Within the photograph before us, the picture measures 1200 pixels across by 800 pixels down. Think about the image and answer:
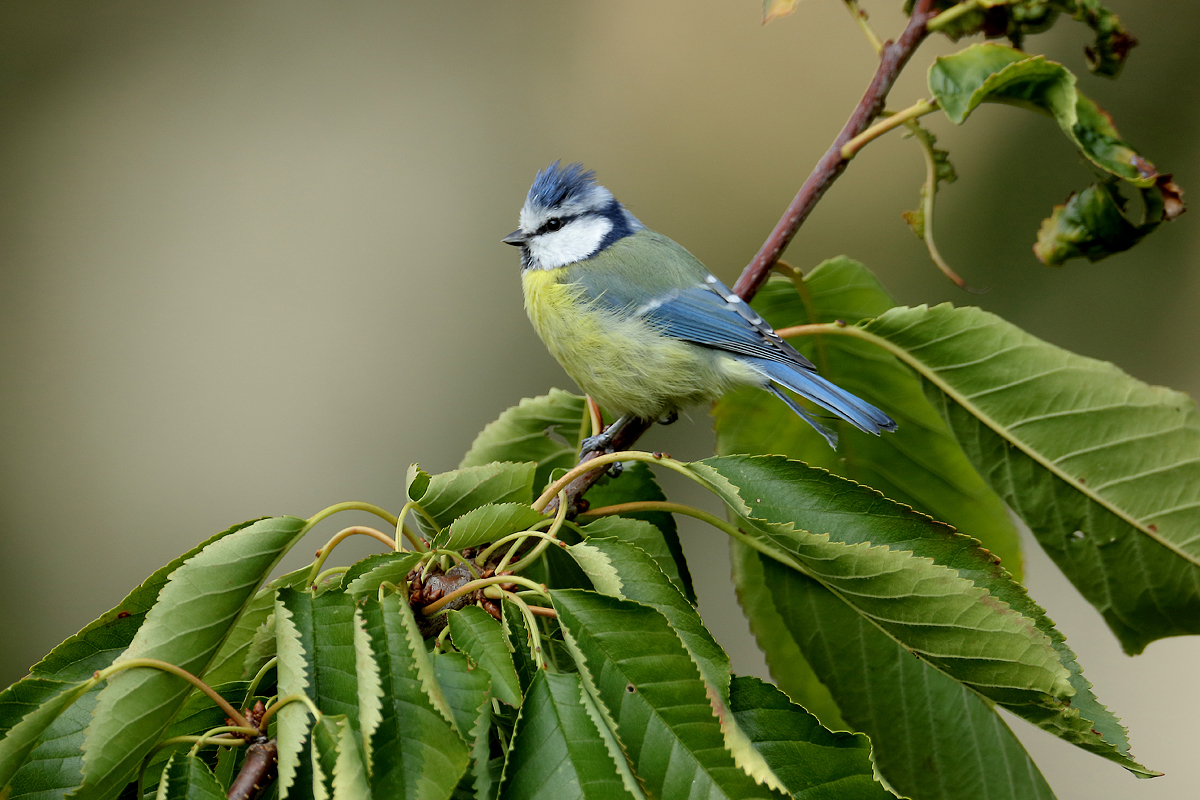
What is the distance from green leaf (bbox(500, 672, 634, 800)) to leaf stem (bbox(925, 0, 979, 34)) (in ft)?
2.53

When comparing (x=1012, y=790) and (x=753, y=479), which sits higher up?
(x=753, y=479)

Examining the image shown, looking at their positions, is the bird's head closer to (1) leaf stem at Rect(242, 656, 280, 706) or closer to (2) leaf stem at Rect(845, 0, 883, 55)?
(2) leaf stem at Rect(845, 0, 883, 55)

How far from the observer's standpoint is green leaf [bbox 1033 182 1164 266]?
87 centimetres

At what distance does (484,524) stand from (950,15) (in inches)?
28.0

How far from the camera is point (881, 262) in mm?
2295

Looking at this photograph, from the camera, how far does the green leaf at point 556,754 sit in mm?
498

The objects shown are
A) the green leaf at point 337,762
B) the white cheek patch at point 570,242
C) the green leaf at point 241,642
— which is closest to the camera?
the green leaf at point 337,762

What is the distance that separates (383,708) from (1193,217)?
8.12 ft

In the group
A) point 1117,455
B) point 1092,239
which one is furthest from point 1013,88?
point 1117,455

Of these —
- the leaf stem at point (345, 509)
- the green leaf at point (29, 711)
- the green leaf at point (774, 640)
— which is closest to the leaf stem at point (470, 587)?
the leaf stem at point (345, 509)

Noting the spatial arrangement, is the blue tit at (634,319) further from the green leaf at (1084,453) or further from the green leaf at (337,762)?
the green leaf at (337,762)

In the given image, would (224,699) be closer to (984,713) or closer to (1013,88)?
(984,713)

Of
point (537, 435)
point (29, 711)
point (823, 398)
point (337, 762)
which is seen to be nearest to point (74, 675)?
point (29, 711)

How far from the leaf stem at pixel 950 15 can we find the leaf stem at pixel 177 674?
2.98ft
